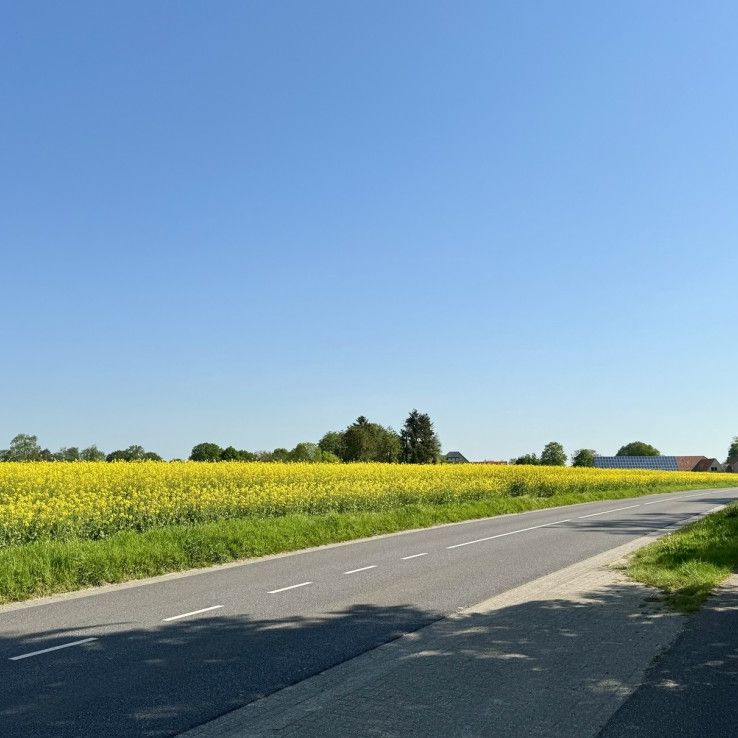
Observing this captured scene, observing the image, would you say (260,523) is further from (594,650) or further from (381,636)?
(594,650)

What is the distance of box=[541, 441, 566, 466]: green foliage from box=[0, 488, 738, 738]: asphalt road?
407ft

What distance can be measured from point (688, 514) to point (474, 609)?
23.6m

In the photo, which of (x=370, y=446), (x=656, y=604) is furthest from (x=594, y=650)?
(x=370, y=446)

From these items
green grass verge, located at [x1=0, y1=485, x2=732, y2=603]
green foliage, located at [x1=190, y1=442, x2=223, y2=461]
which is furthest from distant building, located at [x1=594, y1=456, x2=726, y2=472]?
green grass verge, located at [x1=0, y1=485, x2=732, y2=603]

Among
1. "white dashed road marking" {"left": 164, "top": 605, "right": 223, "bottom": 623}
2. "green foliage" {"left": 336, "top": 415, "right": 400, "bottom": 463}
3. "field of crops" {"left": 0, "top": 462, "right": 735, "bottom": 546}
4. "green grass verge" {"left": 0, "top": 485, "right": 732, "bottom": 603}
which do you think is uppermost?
"green foliage" {"left": 336, "top": 415, "right": 400, "bottom": 463}

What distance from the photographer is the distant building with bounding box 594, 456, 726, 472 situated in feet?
505

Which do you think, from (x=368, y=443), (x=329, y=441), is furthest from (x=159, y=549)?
(x=329, y=441)

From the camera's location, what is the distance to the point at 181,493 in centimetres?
1934

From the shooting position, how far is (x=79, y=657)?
6930 millimetres

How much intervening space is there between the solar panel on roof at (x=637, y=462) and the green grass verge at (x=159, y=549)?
143 m

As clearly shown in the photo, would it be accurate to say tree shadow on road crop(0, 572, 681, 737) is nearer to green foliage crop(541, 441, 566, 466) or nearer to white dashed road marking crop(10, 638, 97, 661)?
white dashed road marking crop(10, 638, 97, 661)

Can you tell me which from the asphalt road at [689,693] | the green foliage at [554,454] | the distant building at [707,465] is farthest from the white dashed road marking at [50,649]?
the distant building at [707,465]

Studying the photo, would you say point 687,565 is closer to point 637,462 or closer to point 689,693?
point 689,693

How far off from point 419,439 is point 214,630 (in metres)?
102
